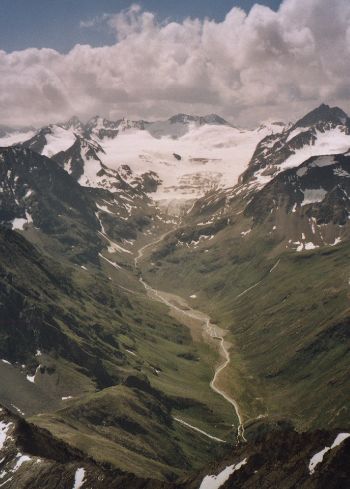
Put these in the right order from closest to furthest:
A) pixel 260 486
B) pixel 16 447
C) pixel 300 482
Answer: pixel 300 482, pixel 260 486, pixel 16 447

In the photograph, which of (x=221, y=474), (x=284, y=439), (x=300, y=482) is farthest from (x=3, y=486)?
(x=300, y=482)

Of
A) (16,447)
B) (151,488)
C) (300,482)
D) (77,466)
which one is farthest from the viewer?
(16,447)

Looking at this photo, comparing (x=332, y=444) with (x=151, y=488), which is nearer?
(x=332, y=444)

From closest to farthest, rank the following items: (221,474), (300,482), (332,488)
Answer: (332,488) → (300,482) → (221,474)

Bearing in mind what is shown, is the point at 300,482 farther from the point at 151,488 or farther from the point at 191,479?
the point at 151,488

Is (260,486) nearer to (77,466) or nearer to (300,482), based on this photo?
(300,482)

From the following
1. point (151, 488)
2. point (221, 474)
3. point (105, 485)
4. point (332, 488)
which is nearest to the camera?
point (332, 488)

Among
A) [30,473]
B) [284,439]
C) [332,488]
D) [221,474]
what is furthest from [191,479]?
[30,473]

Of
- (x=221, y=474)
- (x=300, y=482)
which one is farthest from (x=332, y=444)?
(x=221, y=474)

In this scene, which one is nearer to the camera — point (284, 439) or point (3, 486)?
point (284, 439)
